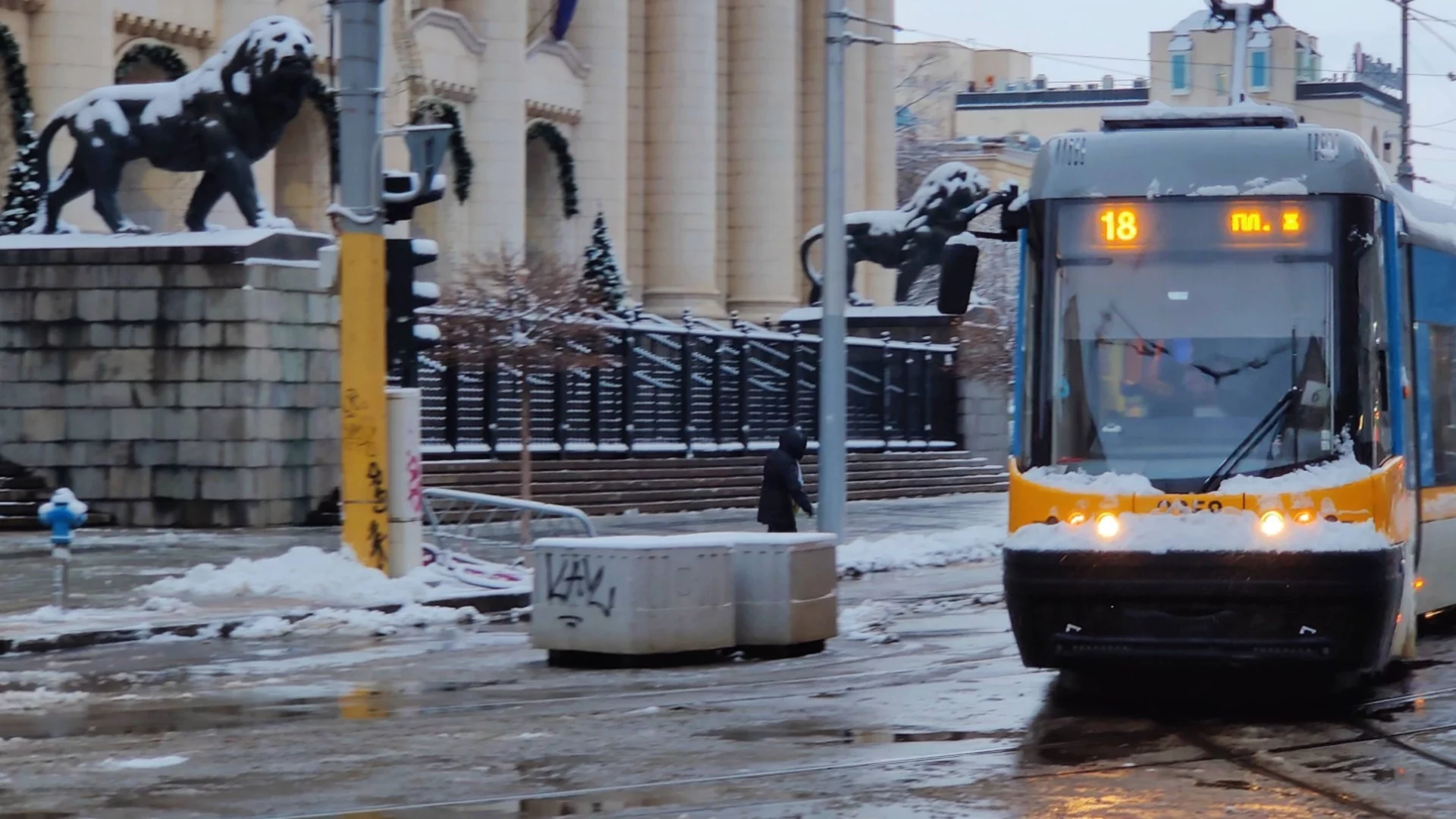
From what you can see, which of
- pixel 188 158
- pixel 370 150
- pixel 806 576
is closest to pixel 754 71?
pixel 188 158

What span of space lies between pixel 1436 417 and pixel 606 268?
33.9 metres

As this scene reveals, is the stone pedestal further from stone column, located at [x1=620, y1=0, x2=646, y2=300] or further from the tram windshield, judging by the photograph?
stone column, located at [x1=620, y1=0, x2=646, y2=300]

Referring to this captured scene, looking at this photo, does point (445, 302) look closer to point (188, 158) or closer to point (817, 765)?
point (188, 158)

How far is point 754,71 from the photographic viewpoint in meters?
56.8

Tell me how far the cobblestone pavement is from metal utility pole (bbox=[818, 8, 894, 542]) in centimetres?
368

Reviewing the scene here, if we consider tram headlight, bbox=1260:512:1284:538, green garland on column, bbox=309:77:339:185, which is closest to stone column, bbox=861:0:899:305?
green garland on column, bbox=309:77:339:185

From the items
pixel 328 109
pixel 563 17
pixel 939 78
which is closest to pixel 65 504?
pixel 328 109

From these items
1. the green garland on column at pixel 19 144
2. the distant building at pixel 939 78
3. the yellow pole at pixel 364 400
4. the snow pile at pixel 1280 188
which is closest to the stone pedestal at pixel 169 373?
the green garland on column at pixel 19 144

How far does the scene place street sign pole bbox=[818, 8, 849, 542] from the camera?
25.6 m

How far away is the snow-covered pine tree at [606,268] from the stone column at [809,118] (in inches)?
536

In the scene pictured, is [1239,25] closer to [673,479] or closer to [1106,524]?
[673,479]

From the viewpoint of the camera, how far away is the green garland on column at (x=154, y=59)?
37.5 m

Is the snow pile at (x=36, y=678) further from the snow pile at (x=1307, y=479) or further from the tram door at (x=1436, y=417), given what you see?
the tram door at (x=1436, y=417)

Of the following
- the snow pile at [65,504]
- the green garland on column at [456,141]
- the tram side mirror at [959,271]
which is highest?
the green garland on column at [456,141]
